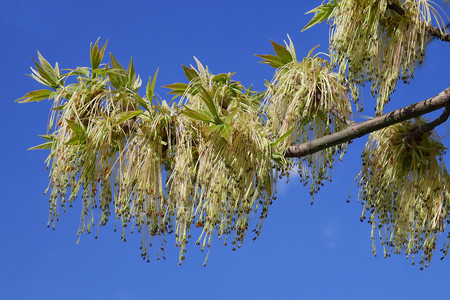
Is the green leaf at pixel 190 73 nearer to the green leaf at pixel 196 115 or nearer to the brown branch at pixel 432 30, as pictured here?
the green leaf at pixel 196 115

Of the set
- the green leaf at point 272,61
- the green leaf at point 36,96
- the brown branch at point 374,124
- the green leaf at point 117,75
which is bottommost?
the brown branch at point 374,124

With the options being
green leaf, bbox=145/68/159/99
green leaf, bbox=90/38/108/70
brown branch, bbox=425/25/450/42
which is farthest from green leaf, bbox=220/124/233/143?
brown branch, bbox=425/25/450/42

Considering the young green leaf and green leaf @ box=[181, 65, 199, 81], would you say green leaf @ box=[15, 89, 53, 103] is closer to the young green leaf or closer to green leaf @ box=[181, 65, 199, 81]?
the young green leaf

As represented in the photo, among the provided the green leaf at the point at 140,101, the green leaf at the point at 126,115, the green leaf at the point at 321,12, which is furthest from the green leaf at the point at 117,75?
the green leaf at the point at 321,12

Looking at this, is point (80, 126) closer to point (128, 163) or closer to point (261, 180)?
point (128, 163)

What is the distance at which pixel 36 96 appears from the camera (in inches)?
161

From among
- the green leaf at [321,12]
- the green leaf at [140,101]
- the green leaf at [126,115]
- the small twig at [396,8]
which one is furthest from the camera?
the green leaf at [321,12]

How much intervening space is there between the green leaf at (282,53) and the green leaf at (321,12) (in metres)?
0.17

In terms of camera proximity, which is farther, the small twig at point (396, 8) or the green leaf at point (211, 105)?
the small twig at point (396, 8)

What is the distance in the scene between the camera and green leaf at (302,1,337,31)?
13.8 feet

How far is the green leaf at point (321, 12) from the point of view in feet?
13.8

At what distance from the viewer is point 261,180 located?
11.9 feet

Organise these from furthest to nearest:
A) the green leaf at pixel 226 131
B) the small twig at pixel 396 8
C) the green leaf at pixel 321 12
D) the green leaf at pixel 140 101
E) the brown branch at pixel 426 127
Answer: the green leaf at pixel 321 12, the small twig at pixel 396 8, the brown branch at pixel 426 127, the green leaf at pixel 140 101, the green leaf at pixel 226 131

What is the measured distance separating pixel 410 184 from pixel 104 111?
1.88 metres
